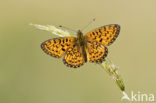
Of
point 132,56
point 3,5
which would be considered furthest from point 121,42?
point 3,5

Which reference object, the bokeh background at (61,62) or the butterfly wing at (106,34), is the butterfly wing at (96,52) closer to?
the butterfly wing at (106,34)

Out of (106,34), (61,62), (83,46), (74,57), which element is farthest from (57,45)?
(61,62)

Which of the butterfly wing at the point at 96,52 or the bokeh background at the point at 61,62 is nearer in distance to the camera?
the butterfly wing at the point at 96,52

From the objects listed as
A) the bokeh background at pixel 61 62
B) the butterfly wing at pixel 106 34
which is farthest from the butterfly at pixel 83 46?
the bokeh background at pixel 61 62

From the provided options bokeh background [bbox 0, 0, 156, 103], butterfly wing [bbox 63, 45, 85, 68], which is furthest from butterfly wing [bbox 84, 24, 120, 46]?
bokeh background [bbox 0, 0, 156, 103]

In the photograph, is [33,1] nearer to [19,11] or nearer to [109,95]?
[19,11]

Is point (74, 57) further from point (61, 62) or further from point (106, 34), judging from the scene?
point (61, 62)
